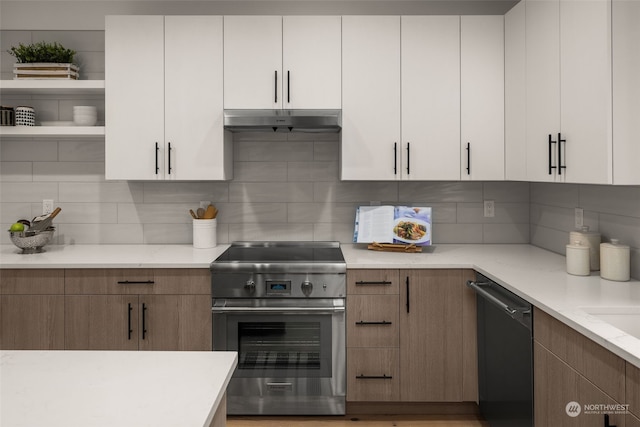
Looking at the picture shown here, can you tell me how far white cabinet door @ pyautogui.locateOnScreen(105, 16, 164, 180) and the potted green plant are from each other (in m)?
0.34

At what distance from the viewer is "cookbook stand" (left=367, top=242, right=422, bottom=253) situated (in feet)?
10.6

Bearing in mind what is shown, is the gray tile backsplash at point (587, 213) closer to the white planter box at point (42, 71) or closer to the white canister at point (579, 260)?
the white canister at point (579, 260)

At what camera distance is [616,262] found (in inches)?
91.7

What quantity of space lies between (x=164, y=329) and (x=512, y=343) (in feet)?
5.96

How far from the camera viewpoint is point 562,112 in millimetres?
2367

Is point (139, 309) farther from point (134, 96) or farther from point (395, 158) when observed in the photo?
point (395, 158)

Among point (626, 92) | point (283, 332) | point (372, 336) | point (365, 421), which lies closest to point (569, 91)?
point (626, 92)

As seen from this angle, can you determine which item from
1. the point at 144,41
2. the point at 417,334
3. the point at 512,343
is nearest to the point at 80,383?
the point at 512,343

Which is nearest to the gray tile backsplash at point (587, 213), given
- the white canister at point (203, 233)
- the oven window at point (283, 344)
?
the oven window at point (283, 344)

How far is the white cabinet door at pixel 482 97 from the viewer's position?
10.2 feet

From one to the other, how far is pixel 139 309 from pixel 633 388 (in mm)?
2365

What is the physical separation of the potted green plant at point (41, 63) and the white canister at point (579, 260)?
10.1ft

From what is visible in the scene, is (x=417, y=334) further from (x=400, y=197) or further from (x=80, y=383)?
(x=80, y=383)

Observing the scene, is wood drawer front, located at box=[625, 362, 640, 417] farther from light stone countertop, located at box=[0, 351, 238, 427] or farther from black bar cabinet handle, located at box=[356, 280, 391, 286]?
black bar cabinet handle, located at box=[356, 280, 391, 286]
